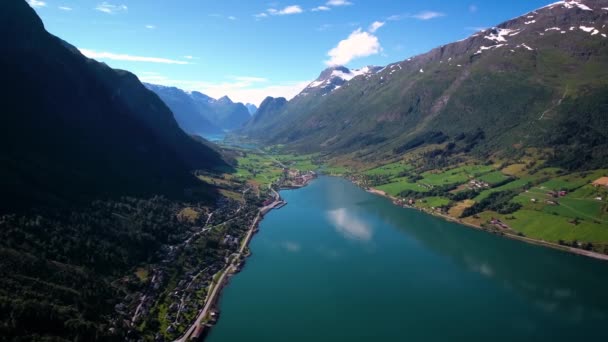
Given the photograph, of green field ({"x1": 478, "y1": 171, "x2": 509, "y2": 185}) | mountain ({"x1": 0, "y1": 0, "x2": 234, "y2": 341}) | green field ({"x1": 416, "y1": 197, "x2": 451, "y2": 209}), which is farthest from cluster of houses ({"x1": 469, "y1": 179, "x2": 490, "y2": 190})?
mountain ({"x1": 0, "y1": 0, "x2": 234, "y2": 341})

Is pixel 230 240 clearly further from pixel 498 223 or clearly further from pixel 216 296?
pixel 498 223

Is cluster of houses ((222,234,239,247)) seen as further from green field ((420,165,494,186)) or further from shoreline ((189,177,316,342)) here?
green field ((420,165,494,186))

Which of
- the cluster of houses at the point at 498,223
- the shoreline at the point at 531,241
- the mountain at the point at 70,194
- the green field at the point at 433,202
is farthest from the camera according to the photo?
the green field at the point at 433,202

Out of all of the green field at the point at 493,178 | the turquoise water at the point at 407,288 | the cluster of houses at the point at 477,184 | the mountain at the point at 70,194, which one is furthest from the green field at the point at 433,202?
the mountain at the point at 70,194

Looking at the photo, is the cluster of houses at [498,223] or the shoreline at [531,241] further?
the cluster of houses at [498,223]

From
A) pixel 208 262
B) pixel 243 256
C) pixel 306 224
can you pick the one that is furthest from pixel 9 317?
pixel 306 224

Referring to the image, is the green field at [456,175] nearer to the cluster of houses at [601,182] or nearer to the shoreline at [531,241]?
the shoreline at [531,241]

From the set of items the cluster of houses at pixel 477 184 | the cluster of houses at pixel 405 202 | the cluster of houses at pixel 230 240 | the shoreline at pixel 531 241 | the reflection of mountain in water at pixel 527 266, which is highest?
the cluster of houses at pixel 477 184
